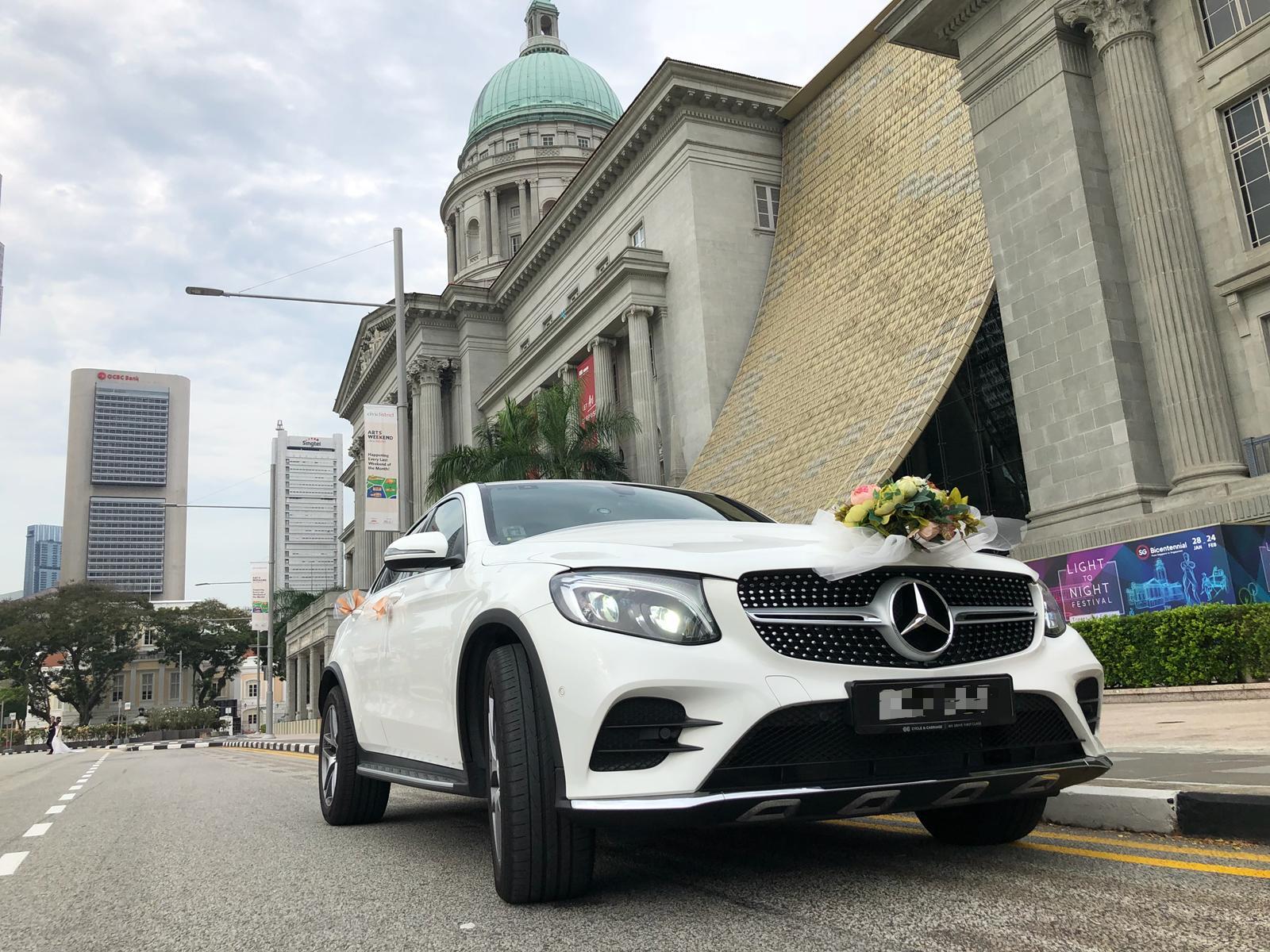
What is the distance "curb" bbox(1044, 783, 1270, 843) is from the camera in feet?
13.1

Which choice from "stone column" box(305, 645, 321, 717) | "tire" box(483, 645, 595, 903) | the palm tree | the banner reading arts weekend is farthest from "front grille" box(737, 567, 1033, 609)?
"stone column" box(305, 645, 321, 717)

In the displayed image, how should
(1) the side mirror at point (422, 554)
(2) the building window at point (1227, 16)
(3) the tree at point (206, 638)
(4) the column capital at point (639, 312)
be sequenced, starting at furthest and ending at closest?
(3) the tree at point (206, 638) < (4) the column capital at point (639, 312) < (2) the building window at point (1227, 16) < (1) the side mirror at point (422, 554)

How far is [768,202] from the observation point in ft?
115

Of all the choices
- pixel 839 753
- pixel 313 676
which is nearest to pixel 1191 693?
pixel 839 753

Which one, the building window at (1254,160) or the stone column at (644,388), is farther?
the stone column at (644,388)

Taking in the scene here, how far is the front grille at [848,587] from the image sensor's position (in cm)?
338

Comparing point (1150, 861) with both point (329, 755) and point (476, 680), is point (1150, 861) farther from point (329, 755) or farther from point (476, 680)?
point (329, 755)

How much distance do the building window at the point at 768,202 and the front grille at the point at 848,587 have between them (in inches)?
1279

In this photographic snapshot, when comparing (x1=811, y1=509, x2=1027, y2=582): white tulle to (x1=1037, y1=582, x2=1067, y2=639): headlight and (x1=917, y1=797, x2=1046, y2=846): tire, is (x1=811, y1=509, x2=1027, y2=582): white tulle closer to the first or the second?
(x1=1037, y1=582, x2=1067, y2=639): headlight

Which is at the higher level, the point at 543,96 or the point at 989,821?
the point at 543,96

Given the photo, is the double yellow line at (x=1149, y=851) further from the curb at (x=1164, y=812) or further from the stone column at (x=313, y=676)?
the stone column at (x=313, y=676)

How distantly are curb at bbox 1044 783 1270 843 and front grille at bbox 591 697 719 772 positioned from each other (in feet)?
7.81

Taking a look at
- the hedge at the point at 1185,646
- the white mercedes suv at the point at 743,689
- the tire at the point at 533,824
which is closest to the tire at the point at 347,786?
the white mercedes suv at the point at 743,689

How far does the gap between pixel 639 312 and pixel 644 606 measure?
105 ft
